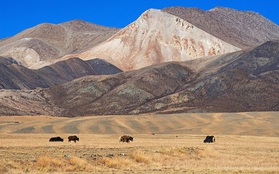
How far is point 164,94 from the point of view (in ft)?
612

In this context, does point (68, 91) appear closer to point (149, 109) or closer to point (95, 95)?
point (95, 95)

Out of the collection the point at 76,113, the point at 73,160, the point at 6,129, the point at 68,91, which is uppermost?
the point at 68,91

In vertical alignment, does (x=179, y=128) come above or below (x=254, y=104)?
below

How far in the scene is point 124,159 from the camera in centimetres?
2786

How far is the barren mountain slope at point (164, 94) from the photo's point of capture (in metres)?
159

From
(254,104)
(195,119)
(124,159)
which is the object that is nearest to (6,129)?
(195,119)

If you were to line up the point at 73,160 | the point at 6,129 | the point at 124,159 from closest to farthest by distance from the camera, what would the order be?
the point at 73,160 < the point at 124,159 < the point at 6,129

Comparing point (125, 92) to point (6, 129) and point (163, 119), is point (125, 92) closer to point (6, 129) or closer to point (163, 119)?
point (163, 119)

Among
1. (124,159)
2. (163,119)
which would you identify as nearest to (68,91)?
(163,119)

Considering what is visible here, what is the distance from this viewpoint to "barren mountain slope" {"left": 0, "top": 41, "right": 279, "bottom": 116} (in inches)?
6270

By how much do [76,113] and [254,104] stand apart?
58.9 metres

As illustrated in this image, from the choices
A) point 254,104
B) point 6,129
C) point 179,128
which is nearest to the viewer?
point 6,129

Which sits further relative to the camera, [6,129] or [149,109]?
[149,109]

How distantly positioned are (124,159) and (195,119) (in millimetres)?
73796
